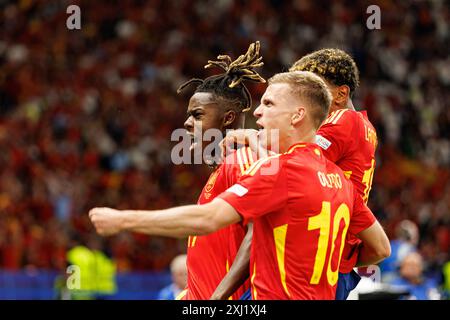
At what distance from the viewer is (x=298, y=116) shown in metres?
4.80

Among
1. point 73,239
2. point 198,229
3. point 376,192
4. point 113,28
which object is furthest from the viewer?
point 113,28

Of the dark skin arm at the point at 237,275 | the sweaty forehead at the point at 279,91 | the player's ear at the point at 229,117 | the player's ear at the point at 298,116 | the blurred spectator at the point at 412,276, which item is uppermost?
the player's ear at the point at 229,117

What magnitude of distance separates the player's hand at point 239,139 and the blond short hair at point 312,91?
0.59m

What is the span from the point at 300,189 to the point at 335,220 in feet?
0.95

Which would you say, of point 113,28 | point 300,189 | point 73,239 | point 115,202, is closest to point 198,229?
point 300,189

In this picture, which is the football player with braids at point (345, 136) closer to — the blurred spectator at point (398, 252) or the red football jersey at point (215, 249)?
the red football jersey at point (215, 249)

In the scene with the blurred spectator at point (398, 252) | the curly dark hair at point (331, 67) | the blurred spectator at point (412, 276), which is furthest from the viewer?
the blurred spectator at point (398, 252)

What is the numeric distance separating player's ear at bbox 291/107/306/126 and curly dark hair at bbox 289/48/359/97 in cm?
116

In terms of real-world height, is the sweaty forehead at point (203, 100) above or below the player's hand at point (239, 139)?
above

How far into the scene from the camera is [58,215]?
1631cm

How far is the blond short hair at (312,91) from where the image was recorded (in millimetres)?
4836

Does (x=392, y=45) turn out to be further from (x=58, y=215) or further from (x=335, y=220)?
(x=335, y=220)

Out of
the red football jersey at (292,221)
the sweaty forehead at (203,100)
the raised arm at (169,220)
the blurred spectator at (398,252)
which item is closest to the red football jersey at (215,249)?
the sweaty forehead at (203,100)

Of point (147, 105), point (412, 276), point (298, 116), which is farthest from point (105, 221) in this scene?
point (147, 105)
